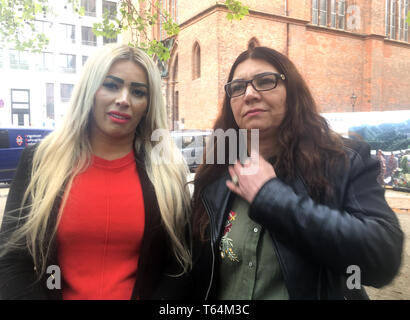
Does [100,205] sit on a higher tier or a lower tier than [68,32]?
lower

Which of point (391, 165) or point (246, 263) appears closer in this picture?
point (246, 263)

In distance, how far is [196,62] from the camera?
20.4 metres

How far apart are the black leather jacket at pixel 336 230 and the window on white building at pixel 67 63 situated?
39.3m

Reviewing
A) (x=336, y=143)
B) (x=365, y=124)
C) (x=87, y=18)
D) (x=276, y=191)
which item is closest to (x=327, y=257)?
(x=276, y=191)

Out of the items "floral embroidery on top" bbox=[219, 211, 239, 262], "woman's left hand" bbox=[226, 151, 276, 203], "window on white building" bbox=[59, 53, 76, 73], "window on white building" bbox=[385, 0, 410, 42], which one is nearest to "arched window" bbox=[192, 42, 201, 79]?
"window on white building" bbox=[385, 0, 410, 42]

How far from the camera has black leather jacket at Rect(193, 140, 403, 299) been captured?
1.13 metres

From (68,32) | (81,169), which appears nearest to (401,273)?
(81,169)

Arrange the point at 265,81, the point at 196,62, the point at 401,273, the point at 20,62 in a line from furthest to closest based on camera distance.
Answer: the point at 20,62
the point at 196,62
the point at 401,273
the point at 265,81

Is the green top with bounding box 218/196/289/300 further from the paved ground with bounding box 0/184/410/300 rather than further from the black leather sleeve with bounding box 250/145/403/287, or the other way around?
the paved ground with bounding box 0/184/410/300

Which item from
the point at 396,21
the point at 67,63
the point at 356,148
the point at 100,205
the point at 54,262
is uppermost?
the point at 396,21

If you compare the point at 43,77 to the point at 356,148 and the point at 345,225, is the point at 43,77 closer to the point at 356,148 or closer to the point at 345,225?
the point at 356,148

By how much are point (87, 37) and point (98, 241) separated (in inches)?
1547

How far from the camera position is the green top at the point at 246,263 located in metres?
1.35

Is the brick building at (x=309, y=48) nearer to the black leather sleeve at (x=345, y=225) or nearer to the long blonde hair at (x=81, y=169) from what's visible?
the long blonde hair at (x=81, y=169)
